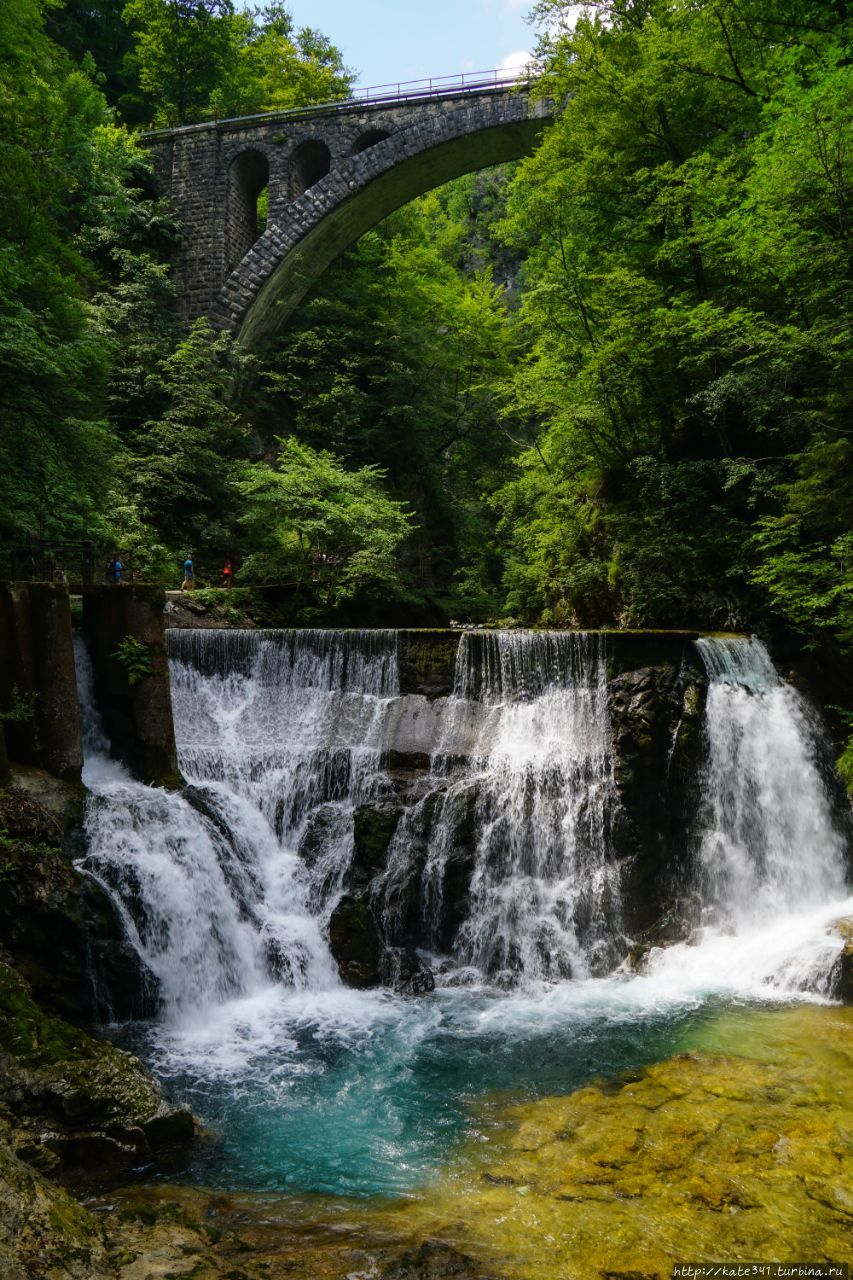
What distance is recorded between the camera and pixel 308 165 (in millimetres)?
23516

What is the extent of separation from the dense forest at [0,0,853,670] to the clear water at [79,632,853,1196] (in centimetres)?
282

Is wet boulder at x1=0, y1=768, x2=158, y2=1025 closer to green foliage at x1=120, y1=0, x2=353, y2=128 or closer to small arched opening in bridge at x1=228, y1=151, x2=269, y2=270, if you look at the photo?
small arched opening in bridge at x1=228, y1=151, x2=269, y2=270

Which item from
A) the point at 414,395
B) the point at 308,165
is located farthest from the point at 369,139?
the point at 414,395

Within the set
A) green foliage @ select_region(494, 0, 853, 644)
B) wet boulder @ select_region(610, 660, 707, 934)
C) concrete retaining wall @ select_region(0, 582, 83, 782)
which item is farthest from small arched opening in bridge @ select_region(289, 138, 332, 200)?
wet boulder @ select_region(610, 660, 707, 934)

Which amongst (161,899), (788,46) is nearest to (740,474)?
(788,46)

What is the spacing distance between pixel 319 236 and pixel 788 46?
1452 centimetres

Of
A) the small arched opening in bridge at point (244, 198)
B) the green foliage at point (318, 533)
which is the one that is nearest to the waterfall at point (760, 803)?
the green foliage at point (318, 533)

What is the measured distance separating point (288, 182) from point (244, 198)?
87.0 inches

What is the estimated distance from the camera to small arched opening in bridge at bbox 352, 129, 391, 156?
71.9ft

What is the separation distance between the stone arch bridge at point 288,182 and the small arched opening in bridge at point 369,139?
0.13 ft

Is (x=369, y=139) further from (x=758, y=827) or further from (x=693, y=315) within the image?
(x=758, y=827)

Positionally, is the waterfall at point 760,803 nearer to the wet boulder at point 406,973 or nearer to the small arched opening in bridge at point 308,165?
the wet boulder at point 406,973

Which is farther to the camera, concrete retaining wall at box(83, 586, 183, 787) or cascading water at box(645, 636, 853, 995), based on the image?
concrete retaining wall at box(83, 586, 183, 787)

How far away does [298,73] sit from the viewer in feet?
90.3
